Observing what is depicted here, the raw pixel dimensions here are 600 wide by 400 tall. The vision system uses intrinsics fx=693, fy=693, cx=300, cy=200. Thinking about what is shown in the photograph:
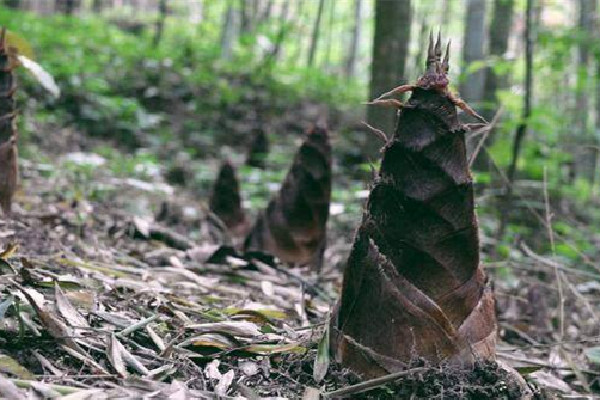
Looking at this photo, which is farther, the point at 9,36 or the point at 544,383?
the point at 9,36

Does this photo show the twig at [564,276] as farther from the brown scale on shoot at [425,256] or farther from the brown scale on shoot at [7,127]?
the brown scale on shoot at [7,127]

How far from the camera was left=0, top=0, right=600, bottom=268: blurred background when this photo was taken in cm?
569

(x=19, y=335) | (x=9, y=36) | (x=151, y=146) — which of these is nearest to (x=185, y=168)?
(x=151, y=146)

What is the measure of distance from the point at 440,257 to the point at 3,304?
3.63ft

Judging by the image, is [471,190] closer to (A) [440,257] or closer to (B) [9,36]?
(A) [440,257]

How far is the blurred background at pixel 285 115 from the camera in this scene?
5691 mm

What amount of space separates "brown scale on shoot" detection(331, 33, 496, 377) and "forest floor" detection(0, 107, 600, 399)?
0.08 metres

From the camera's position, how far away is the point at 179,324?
2.18m

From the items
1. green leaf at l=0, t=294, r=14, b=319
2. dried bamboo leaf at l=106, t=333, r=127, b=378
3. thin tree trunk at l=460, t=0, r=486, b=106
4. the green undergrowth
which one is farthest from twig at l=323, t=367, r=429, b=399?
the green undergrowth

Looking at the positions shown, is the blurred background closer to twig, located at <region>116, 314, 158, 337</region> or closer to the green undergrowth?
the green undergrowth

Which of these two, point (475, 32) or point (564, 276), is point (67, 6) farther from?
point (564, 276)

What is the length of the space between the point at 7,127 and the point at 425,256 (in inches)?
89.0

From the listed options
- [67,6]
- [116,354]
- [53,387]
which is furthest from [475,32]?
[67,6]

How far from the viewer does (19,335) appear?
1.72m
